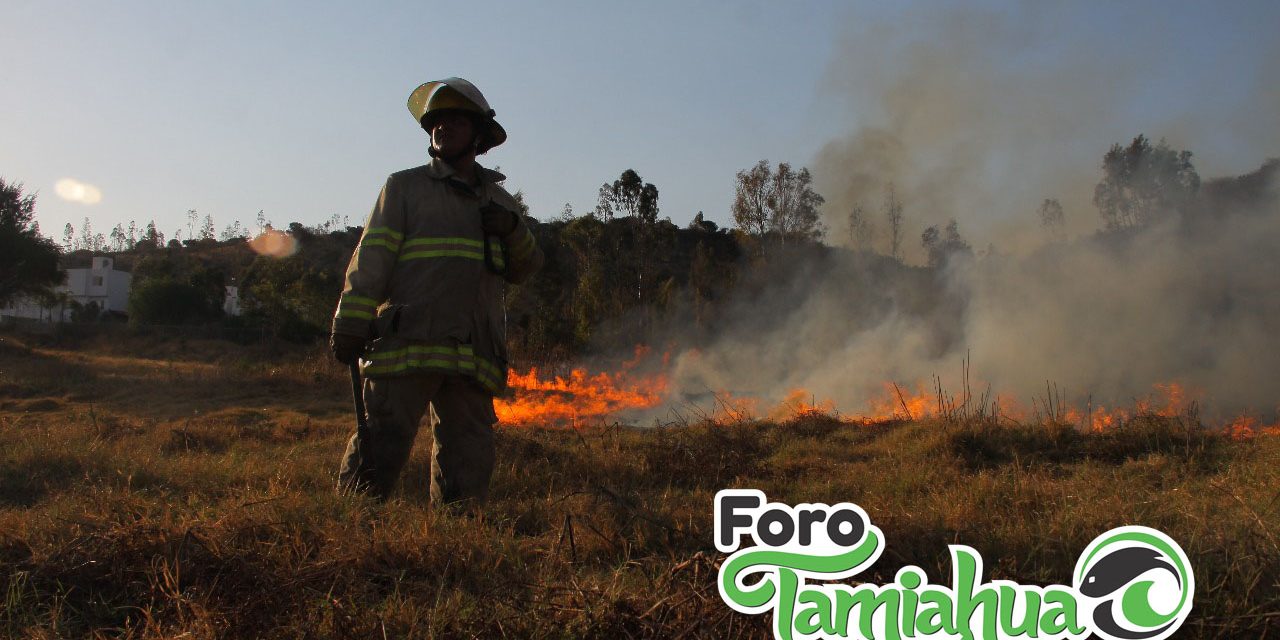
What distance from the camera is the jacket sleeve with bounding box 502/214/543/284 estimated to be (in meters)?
3.98

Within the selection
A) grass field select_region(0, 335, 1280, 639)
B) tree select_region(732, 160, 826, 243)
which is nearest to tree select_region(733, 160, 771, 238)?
tree select_region(732, 160, 826, 243)

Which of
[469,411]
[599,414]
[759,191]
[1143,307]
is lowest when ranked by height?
[599,414]

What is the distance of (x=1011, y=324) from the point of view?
12219mm

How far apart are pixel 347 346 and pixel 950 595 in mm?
2677

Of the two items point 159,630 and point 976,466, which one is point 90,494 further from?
point 976,466

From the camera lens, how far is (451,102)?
154 inches

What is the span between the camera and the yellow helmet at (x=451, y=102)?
3.88 meters

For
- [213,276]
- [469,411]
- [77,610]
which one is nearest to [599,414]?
[469,411]

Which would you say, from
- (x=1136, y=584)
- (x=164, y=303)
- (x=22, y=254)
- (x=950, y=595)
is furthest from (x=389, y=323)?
(x=164, y=303)

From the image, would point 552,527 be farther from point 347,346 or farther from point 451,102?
point 451,102

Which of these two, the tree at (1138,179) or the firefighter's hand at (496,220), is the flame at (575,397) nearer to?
the firefighter's hand at (496,220)

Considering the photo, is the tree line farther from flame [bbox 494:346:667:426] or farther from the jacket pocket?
the jacket pocket

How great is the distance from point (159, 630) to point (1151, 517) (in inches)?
130

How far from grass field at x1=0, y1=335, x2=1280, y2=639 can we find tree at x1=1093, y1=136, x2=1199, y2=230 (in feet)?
39.5
